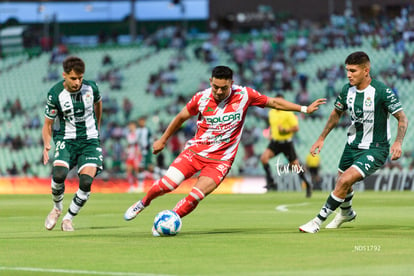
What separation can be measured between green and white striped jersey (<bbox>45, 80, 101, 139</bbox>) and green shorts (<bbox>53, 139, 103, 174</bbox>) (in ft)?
0.27

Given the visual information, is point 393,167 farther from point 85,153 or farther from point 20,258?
point 20,258

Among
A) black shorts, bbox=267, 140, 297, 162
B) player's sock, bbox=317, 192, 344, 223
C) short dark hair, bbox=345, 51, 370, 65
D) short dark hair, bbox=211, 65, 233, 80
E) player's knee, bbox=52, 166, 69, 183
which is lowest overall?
black shorts, bbox=267, 140, 297, 162

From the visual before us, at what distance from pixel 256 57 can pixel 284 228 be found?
32.1 metres

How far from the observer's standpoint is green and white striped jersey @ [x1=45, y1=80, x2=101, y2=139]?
40.3 feet

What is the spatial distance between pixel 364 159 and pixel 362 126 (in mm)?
544

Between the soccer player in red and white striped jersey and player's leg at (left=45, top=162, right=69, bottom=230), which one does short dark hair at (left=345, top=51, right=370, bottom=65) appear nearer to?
the soccer player in red and white striped jersey

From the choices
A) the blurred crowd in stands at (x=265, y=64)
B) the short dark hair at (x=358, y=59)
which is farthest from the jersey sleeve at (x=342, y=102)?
the blurred crowd in stands at (x=265, y=64)

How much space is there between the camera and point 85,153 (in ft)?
40.8

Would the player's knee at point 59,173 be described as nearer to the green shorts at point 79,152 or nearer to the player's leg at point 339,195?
the green shorts at point 79,152

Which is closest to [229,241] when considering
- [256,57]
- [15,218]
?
[15,218]

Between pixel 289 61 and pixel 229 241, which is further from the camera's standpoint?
pixel 289 61

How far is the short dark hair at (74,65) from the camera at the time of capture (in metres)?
12.0

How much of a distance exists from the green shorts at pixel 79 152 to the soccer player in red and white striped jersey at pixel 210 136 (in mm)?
1112

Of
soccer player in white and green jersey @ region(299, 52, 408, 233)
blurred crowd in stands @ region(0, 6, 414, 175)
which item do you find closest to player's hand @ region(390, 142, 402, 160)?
soccer player in white and green jersey @ region(299, 52, 408, 233)
